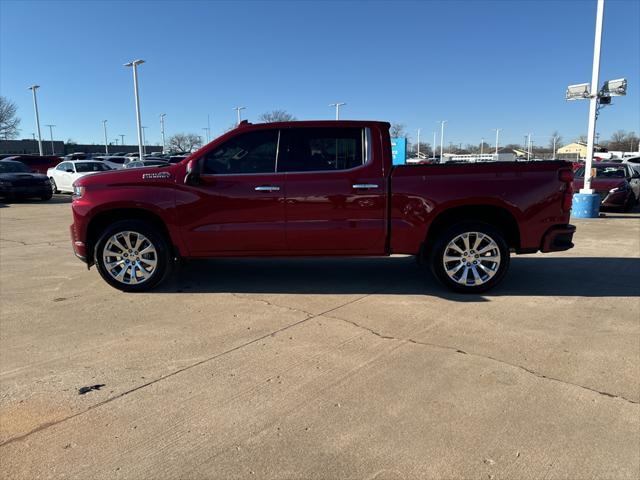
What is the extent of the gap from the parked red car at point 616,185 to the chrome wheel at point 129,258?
1322cm

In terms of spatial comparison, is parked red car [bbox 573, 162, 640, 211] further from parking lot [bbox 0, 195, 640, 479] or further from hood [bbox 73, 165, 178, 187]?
hood [bbox 73, 165, 178, 187]

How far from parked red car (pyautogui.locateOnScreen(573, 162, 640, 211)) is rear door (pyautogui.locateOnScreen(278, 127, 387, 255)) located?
37.3 feet

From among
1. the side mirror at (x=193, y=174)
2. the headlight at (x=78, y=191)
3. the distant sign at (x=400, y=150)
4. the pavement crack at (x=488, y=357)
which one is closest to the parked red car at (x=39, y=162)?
the distant sign at (x=400, y=150)

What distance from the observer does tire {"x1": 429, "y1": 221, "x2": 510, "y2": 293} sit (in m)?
5.41

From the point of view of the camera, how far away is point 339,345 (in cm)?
405

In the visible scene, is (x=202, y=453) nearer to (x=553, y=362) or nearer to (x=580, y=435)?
(x=580, y=435)

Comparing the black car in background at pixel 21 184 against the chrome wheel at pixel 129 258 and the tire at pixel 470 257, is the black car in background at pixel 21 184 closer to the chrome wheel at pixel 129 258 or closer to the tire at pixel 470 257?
the chrome wheel at pixel 129 258

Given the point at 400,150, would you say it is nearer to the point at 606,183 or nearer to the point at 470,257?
the point at 606,183

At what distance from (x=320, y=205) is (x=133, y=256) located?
2.26 metres

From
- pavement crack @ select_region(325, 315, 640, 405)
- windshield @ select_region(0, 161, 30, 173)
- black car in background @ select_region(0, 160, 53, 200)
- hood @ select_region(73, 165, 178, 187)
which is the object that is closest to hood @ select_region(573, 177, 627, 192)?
pavement crack @ select_region(325, 315, 640, 405)

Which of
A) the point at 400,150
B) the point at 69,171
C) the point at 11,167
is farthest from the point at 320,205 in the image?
the point at 400,150

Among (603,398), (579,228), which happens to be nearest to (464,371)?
(603,398)

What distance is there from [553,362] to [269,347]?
7.45 feet

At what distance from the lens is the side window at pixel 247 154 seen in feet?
17.8
